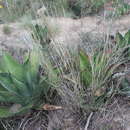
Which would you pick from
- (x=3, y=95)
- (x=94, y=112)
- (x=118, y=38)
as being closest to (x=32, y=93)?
(x=3, y=95)

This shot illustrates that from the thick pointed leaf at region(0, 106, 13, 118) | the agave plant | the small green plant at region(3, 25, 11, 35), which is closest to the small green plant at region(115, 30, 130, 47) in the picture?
the agave plant

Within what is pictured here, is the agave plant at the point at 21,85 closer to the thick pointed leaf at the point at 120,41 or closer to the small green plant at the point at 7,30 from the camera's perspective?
the thick pointed leaf at the point at 120,41

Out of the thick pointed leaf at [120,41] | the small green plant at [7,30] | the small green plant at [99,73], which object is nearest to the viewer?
the small green plant at [99,73]

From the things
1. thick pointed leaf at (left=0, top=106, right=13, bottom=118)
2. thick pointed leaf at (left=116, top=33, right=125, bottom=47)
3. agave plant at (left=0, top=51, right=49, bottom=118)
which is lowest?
thick pointed leaf at (left=0, top=106, right=13, bottom=118)

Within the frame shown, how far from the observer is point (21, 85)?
1.93 m

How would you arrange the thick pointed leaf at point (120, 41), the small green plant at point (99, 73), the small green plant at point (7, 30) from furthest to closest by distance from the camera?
the small green plant at point (7, 30) → the thick pointed leaf at point (120, 41) → the small green plant at point (99, 73)

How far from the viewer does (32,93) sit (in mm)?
1979

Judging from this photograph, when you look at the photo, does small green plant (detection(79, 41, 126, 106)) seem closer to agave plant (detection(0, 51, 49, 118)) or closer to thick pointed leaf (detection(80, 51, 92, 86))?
thick pointed leaf (detection(80, 51, 92, 86))

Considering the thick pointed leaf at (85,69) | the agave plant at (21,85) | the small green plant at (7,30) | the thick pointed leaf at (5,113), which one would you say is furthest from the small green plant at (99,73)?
the small green plant at (7,30)

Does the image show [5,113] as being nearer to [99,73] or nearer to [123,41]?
[99,73]

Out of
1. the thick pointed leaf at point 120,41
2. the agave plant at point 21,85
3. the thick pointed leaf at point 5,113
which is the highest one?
the thick pointed leaf at point 120,41

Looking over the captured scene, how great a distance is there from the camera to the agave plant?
1908mm

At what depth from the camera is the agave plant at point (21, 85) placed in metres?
1.91

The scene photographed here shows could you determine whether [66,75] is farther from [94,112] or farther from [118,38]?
[118,38]
